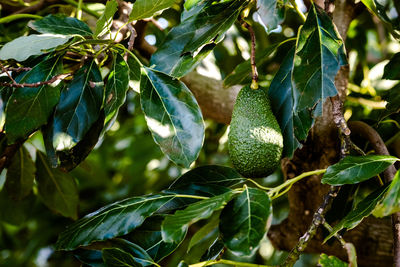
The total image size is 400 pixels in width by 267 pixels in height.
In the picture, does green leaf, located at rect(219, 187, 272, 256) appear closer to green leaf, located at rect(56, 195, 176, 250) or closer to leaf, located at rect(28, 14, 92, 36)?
Answer: green leaf, located at rect(56, 195, 176, 250)

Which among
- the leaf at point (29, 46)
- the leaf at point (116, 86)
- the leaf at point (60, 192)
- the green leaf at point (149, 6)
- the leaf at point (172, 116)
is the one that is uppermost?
the green leaf at point (149, 6)

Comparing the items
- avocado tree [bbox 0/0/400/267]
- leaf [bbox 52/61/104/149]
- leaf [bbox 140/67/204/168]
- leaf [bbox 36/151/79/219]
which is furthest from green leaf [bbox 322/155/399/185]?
leaf [bbox 36/151/79/219]

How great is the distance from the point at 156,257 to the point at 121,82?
315mm

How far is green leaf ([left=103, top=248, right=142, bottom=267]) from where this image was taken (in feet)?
2.65

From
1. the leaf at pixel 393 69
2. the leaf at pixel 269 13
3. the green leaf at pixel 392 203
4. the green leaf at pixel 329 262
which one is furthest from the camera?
the leaf at pixel 393 69

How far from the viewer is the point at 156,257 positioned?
3.01 ft

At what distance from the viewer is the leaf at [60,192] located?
1.61 metres

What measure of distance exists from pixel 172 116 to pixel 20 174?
82cm

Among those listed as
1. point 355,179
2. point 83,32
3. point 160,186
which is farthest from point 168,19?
point 355,179

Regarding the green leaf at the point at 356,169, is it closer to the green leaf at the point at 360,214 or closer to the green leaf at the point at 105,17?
the green leaf at the point at 360,214

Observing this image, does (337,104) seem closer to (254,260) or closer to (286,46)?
(286,46)

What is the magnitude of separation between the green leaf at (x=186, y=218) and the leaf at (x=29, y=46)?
1.21 ft

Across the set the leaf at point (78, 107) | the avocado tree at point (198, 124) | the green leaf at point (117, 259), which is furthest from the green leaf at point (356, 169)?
the leaf at point (78, 107)

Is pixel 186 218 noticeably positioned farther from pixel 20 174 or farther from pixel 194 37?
pixel 20 174
